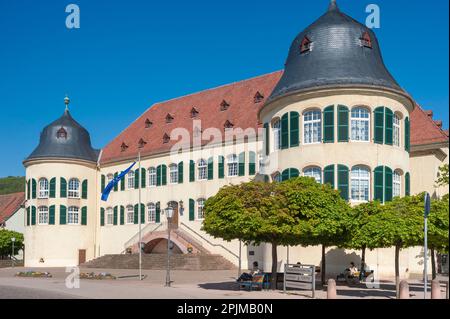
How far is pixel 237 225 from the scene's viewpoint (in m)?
22.2

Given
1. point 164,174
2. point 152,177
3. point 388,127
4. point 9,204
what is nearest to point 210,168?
point 164,174

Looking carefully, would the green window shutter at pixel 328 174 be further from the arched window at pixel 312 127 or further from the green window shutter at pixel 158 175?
the green window shutter at pixel 158 175

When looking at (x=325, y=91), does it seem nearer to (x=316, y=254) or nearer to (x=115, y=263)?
(x=316, y=254)

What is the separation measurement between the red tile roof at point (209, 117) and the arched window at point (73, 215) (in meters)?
4.35

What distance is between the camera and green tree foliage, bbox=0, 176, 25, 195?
104m

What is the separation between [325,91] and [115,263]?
21183 mm

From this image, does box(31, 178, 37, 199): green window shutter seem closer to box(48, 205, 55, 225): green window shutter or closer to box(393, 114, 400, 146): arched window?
box(48, 205, 55, 225): green window shutter

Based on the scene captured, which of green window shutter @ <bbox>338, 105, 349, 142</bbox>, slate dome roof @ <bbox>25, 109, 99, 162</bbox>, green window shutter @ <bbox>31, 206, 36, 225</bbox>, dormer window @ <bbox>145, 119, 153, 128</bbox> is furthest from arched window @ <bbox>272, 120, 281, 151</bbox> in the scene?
green window shutter @ <bbox>31, 206, 36, 225</bbox>

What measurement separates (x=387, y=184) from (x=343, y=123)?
340cm

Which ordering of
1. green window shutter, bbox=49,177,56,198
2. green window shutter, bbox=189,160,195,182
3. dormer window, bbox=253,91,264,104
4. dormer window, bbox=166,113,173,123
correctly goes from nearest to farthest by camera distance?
dormer window, bbox=253,91,264,104
green window shutter, bbox=189,160,195,182
dormer window, bbox=166,113,173,123
green window shutter, bbox=49,177,56,198

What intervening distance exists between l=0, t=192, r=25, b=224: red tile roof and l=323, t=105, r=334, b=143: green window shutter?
39.5 metres

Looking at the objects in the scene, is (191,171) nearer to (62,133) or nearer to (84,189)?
(84,189)
